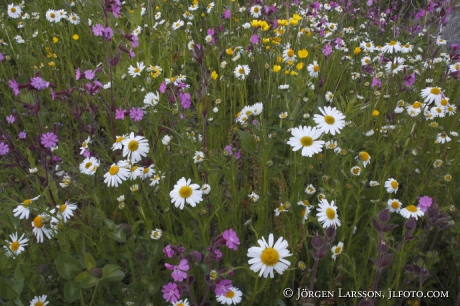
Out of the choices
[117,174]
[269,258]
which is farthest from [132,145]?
[269,258]

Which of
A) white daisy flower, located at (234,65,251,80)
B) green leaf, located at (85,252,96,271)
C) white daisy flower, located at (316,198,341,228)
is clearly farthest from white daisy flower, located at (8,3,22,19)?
white daisy flower, located at (316,198,341,228)

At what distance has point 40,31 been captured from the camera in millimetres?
3383

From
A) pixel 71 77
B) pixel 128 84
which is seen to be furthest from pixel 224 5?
pixel 128 84

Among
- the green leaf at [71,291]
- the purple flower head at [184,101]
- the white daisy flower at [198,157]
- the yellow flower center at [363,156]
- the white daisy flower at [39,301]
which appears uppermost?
the purple flower head at [184,101]

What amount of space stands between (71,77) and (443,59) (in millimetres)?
3117

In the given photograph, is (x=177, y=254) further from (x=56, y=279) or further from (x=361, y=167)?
(x=361, y=167)

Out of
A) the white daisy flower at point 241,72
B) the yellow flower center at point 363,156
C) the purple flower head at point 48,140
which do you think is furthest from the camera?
the white daisy flower at point 241,72

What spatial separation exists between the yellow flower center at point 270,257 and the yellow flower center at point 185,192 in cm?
41

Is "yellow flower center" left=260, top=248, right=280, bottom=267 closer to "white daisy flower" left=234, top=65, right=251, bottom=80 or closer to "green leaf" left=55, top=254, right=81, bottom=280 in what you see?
"green leaf" left=55, top=254, right=81, bottom=280

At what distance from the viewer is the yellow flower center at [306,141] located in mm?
1520

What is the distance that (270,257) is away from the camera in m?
1.11

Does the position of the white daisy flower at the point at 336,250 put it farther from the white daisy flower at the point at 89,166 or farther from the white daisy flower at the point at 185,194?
the white daisy flower at the point at 89,166

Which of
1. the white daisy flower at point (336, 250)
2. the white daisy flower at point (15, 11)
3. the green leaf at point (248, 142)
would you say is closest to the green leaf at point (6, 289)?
the green leaf at point (248, 142)

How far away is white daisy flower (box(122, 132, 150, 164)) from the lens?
1651mm
